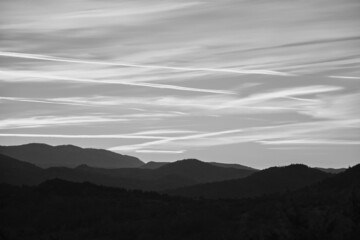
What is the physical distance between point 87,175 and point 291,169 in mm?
36025

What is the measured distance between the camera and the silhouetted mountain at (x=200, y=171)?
141488mm

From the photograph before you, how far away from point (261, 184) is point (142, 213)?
45.6 metres

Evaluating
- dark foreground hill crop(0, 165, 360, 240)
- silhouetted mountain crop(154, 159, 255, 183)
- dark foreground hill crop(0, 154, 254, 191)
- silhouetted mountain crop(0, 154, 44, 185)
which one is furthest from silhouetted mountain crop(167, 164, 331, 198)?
silhouetted mountain crop(154, 159, 255, 183)

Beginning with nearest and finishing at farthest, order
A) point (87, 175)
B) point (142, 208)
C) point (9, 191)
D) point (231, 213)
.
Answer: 1. point (231, 213)
2. point (142, 208)
3. point (9, 191)
4. point (87, 175)

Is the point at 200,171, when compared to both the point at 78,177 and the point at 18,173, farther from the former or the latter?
the point at 18,173

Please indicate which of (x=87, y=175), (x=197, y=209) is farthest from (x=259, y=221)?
(x=87, y=175)

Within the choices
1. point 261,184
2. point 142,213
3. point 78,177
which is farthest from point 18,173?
point 142,213

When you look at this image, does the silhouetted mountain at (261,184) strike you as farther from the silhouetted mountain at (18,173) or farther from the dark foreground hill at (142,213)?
the silhouetted mountain at (18,173)

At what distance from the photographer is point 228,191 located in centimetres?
8812

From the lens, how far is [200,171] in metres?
148

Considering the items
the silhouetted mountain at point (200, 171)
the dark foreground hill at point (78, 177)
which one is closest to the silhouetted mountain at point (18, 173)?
the dark foreground hill at point (78, 177)

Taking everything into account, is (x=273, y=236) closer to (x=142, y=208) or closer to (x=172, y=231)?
(x=172, y=231)

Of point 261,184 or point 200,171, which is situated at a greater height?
point 200,171

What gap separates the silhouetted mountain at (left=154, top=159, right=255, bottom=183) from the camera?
141 metres
